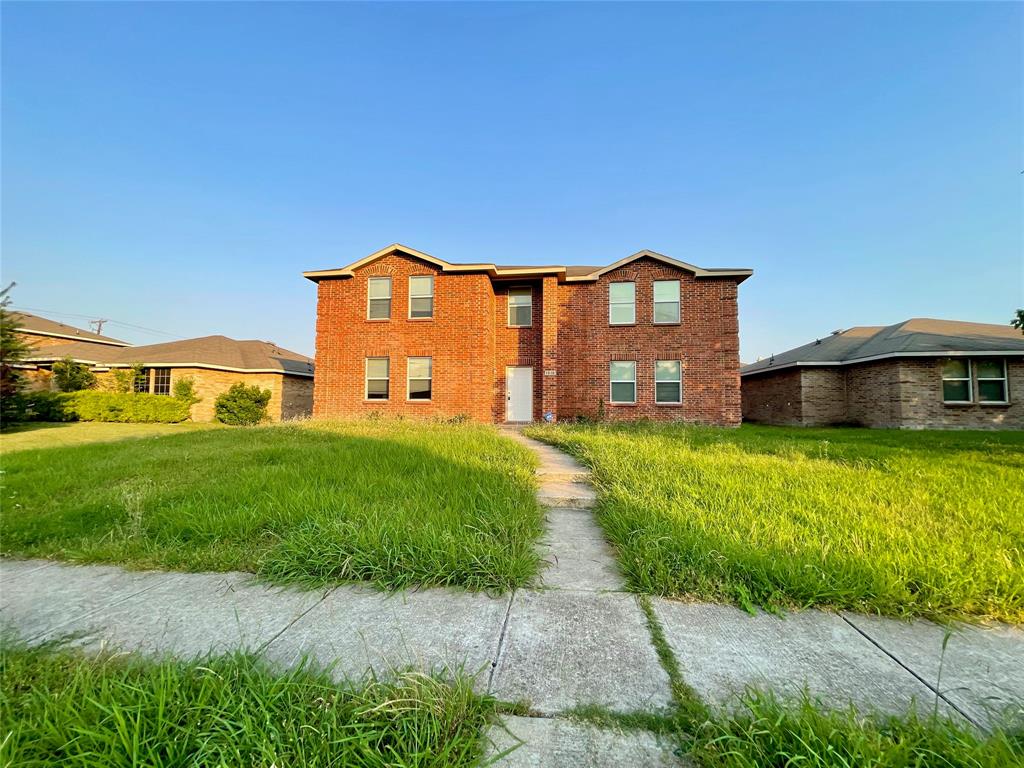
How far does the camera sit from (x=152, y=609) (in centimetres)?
236

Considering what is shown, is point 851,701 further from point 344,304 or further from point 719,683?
point 344,304

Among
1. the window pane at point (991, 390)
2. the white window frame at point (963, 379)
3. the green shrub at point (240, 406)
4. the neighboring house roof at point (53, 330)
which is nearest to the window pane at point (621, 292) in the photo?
the white window frame at point (963, 379)

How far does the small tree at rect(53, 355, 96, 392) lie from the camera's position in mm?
17984

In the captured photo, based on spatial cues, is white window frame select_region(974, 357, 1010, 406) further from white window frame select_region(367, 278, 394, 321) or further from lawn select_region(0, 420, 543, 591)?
white window frame select_region(367, 278, 394, 321)

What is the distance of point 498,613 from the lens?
7.50 ft

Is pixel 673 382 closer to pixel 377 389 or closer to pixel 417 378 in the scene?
pixel 417 378

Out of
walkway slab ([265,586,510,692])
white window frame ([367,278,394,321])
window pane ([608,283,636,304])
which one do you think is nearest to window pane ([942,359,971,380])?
window pane ([608,283,636,304])

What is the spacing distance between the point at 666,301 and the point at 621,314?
166cm

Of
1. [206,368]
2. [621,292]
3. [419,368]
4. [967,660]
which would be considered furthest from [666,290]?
[206,368]

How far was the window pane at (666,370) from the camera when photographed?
13.7 m

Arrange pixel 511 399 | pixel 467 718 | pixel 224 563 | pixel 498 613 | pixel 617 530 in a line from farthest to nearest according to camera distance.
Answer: pixel 511 399 < pixel 617 530 < pixel 224 563 < pixel 498 613 < pixel 467 718

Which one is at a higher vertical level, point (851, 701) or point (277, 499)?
point (277, 499)

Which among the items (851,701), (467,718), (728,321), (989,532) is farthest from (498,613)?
(728,321)

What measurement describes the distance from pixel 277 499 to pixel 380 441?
337cm
